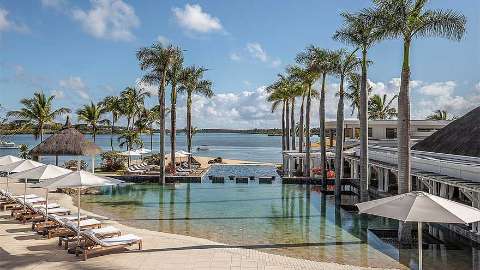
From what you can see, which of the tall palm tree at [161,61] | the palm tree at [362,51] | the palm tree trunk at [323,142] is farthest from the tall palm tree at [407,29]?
the tall palm tree at [161,61]

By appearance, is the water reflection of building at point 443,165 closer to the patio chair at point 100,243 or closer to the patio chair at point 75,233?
the patio chair at point 100,243

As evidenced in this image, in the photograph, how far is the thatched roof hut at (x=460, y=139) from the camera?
24438 millimetres

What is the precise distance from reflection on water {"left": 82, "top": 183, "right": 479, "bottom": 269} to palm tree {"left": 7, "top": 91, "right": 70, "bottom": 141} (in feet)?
56.0

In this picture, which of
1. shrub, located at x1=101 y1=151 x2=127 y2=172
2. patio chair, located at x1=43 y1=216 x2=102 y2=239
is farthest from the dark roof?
shrub, located at x1=101 y1=151 x2=127 y2=172

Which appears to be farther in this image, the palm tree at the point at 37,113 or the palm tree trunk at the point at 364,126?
the palm tree at the point at 37,113

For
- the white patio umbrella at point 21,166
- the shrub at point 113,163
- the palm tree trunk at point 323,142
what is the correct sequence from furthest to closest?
the shrub at point 113,163
the palm tree trunk at point 323,142
the white patio umbrella at point 21,166

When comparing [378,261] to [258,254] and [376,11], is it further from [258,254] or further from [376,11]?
[376,11]

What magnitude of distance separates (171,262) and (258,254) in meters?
2.79

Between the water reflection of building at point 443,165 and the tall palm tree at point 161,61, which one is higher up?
the tall palm tree at point 161,61

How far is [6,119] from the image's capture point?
4122 cm

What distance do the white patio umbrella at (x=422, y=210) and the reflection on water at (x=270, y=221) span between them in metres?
4.61

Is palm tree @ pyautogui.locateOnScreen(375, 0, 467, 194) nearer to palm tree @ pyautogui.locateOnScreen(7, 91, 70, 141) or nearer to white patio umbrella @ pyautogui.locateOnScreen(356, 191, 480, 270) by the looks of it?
white patio umbrella @ pyautogui.locateOnScreen(356, 191, 480, 270)

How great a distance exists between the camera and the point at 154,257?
39.4 feet

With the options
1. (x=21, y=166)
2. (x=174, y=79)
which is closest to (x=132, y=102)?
(x=174, y=79)
